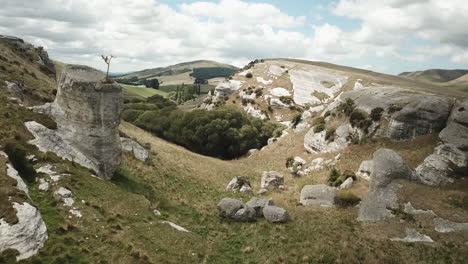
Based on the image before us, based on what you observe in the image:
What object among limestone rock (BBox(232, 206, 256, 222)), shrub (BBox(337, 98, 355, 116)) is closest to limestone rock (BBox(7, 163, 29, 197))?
limestone rock (BBox(232, 206, 256, 222))

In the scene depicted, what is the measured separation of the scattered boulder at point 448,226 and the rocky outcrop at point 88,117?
2914cm

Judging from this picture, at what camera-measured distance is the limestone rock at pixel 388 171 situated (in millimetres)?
36500

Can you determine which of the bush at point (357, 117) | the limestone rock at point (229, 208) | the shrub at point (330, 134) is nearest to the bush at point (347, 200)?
the limestone rock at point (229, 208)

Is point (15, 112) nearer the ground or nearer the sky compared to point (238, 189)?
nearer the sky

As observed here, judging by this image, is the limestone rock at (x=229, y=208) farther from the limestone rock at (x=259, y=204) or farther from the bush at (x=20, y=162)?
the bush at (x=20, y=162)

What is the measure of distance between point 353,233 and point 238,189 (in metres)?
18.8

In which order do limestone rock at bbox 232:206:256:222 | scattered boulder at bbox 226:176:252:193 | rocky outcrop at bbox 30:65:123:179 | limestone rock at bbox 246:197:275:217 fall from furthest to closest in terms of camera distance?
scattered boulder at bbox 226:176:252:193
limestone rock at bbox 246:197:275:217
limestone rock at bbox 232:206:256:222
rocky outcrop at bbox 30:65:123:179

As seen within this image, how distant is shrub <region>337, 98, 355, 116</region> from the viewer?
60706 millimetres

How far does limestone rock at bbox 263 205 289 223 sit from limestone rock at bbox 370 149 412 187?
11.7m

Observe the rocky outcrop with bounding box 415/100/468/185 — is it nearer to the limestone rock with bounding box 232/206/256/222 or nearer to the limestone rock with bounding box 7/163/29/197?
the limestone rock with bounding box 232/206/256/222

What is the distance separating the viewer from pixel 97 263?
18203 mm

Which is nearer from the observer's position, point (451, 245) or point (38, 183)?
point (38, 183)

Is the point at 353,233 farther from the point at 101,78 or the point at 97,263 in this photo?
the point at 101,78

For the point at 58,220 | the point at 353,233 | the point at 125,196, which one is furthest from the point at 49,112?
the point at 353,233
